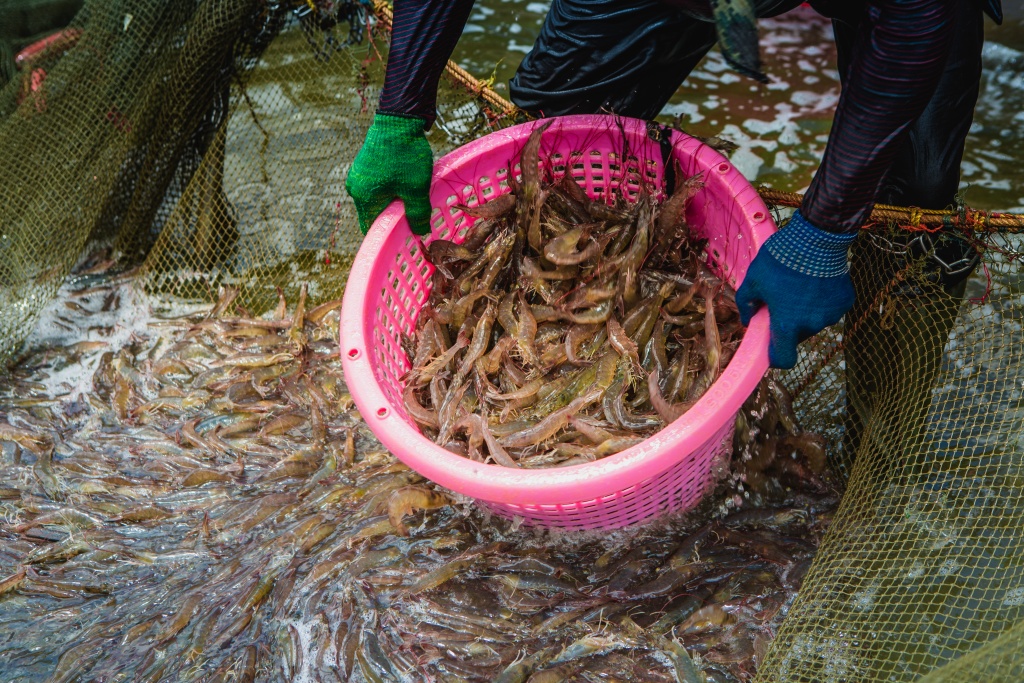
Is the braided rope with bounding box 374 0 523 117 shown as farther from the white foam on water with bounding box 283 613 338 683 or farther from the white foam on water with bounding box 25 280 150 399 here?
the white foam on water with bounding box 283 613 338 683

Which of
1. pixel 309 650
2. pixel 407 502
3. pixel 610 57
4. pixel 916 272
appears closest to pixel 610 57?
pixel 610 57

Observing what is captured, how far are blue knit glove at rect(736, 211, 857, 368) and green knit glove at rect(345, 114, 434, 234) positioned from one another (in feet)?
3.82

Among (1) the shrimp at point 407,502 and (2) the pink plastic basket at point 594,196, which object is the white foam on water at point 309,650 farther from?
(2) the pink plastic basket at point 594,196

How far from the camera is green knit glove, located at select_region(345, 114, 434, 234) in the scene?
259 centimetres

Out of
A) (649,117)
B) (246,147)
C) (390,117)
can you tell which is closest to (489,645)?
(390,117)

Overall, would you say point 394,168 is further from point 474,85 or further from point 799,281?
point 799,281

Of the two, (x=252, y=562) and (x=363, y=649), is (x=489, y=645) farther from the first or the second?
(x=252, y=562)

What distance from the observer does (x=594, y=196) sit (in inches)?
120

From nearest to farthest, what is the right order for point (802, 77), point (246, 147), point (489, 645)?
point (489, 645), point (246, 147), point (802, 77)

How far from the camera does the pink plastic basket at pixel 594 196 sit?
80.4 inches

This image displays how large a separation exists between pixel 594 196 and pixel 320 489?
157 cm

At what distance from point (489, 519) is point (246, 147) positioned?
294cm

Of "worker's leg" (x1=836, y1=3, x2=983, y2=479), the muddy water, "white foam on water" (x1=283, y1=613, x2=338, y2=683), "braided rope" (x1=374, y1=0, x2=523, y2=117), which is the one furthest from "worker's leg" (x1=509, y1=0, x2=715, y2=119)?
"white foam on water" (x1=283, y1=613, x2=338, y2=683)

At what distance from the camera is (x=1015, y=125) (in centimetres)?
425
